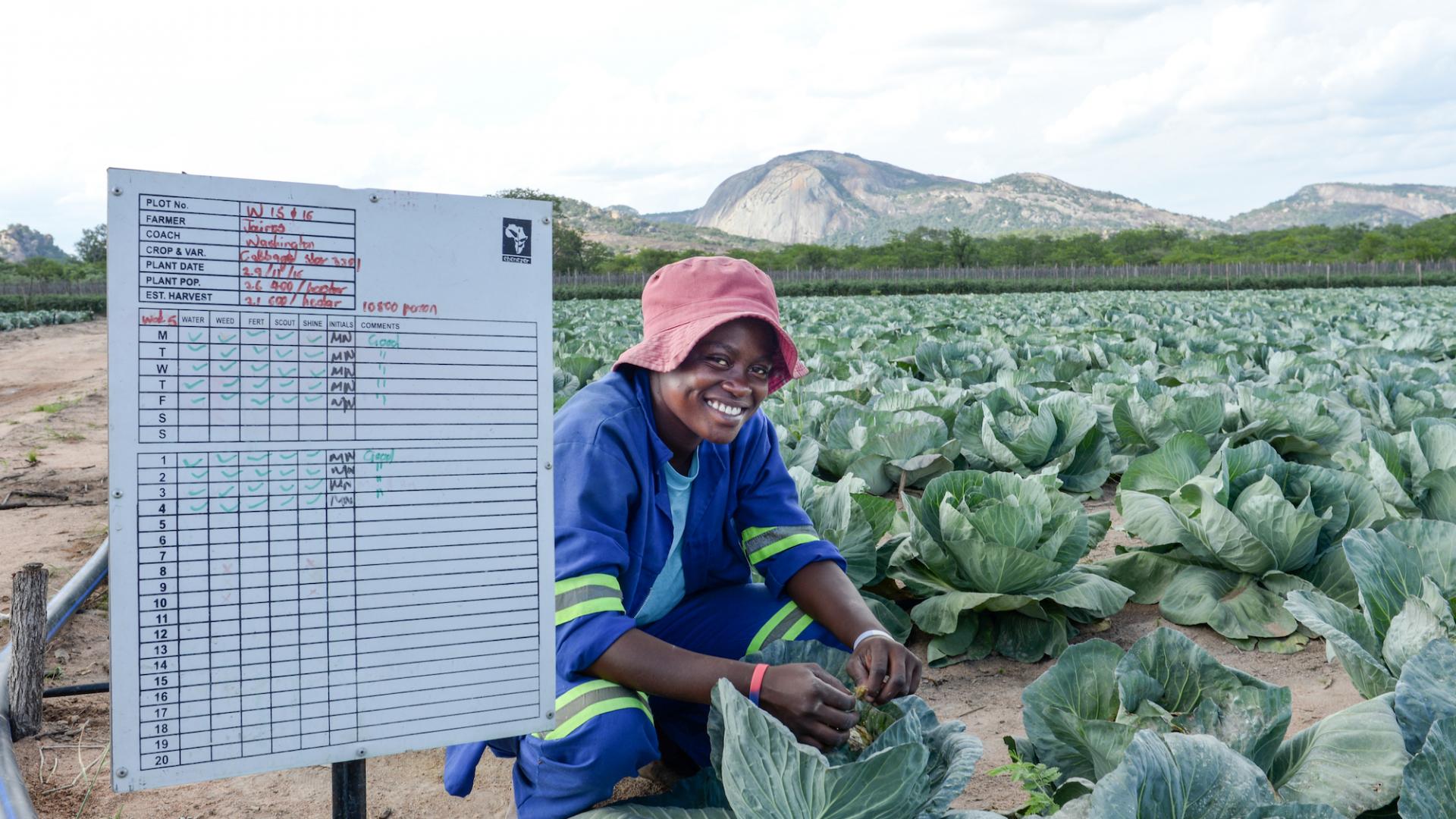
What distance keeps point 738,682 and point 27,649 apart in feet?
6.36

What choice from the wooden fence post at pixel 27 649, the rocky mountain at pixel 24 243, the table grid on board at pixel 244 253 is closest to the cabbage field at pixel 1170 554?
the table grid on board at pixel 244 253

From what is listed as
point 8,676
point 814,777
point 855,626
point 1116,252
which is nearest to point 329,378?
point 814,777

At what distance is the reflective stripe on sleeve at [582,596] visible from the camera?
198 cm

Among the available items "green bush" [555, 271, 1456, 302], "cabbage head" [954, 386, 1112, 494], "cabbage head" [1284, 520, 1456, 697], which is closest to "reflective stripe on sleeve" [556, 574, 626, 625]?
"cabbage head" [1284, 520, 1456, 697]

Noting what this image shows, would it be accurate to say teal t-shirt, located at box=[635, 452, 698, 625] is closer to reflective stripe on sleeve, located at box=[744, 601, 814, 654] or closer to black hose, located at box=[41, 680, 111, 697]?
reflective stripe on sleeve, located at box=[744, 601, 814, 654]

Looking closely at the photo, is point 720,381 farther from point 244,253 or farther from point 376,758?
point 376,758

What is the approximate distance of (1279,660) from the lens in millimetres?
3061

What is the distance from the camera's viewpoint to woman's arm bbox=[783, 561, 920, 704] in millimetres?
2115

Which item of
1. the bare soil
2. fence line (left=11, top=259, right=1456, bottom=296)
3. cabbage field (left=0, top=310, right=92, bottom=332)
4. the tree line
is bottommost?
the bare soil

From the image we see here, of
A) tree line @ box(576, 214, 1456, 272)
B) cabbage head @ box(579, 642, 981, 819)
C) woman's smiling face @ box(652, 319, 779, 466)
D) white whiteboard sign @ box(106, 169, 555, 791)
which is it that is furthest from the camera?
tree line @ box(576, 214, 1456, 272)

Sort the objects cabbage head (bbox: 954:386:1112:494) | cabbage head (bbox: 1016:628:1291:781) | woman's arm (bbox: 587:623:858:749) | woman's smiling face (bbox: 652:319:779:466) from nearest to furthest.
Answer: cabbage head (bbox: 1016:628:1291:781) → woman's arm (bbox: 587:623:858:749) → woman's smiling face (bbox: 652:319:779:466) → cabbage head (bbox: 954:386:1112:494)

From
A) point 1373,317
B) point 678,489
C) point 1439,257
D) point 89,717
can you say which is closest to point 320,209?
point 678,489

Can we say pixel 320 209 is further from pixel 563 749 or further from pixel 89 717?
pixel 89 717

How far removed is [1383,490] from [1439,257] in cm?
7294
